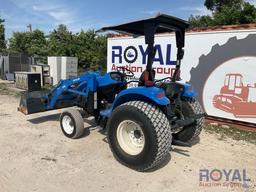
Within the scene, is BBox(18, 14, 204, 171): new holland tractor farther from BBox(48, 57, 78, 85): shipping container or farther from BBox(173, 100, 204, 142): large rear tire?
BBox(48, 57, 78, 85): shipping container

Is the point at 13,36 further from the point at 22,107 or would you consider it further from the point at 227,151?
the point at 227,151

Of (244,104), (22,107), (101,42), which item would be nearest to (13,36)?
(101,42)

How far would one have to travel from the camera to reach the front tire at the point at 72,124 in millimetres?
5309

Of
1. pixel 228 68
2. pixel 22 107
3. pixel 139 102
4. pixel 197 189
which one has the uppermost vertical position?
pixel 228 68

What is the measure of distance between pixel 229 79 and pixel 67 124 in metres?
4.06

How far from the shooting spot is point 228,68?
668cm

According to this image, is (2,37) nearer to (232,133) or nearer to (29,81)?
(29,81)

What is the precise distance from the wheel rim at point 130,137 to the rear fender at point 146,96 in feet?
1.43

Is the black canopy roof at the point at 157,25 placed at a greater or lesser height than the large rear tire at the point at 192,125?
greater

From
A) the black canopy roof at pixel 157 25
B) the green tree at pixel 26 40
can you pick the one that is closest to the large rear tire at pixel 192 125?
the black canopy roof at pixel 157 25

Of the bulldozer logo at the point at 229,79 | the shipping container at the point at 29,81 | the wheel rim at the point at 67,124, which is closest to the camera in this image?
the wheel rim at the point at 67,124

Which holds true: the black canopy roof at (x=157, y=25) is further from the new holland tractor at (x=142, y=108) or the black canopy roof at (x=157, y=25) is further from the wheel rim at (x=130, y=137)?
the wheel rim at (x=130, y=137)

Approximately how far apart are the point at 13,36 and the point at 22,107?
26971 millimetres

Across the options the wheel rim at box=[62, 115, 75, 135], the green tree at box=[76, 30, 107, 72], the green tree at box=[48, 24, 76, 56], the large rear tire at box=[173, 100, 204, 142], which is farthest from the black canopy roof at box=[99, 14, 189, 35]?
the green tree at box=[48, 24, 76, 56]
